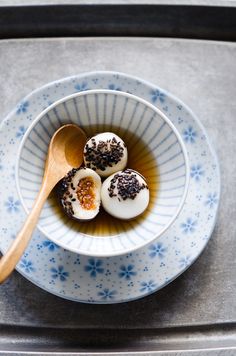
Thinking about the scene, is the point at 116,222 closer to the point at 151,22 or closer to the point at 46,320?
the point at 46,320

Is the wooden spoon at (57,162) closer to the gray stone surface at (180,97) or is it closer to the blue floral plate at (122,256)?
the blue floral plate at (122,256)

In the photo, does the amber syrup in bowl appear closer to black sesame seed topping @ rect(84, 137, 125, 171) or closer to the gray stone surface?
black sesame seed topping @ rect(84, 137, 125, 171)

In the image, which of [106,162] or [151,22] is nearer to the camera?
[106,162]

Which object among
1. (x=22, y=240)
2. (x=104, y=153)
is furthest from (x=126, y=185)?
(x=22, y=240)

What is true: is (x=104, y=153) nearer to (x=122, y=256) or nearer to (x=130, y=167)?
(x=130, y=167)

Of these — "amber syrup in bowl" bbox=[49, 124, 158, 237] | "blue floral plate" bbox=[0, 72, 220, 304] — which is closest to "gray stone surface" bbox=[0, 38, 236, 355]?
"blue floral plate" bbox=[0, 72, 220, 304]

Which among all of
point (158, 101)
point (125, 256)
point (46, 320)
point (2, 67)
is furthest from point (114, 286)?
point (2, 67)
